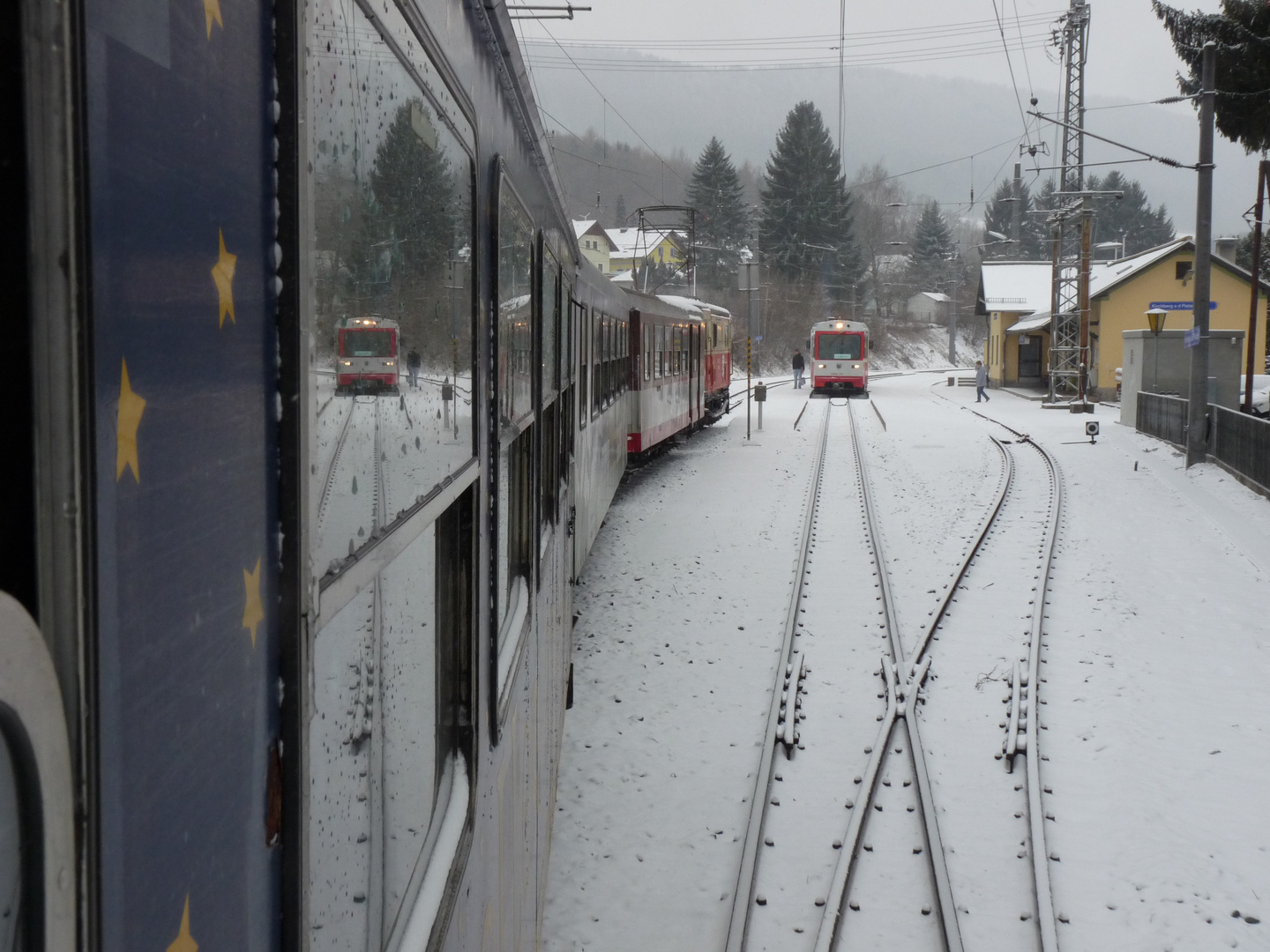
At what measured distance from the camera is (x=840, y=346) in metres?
36.5

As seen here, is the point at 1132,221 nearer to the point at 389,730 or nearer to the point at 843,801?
the point at 843,801

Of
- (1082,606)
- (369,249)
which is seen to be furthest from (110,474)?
(1082,606)

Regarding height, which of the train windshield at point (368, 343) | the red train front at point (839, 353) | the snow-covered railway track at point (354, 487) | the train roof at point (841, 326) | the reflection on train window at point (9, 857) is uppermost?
the train roof at point (841, 326)

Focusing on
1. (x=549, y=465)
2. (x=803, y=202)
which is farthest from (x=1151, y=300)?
(x=549, y=465)

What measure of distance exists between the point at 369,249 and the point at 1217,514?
46.1ft

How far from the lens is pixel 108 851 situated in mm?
714

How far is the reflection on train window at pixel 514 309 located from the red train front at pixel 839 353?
33297 millimetres

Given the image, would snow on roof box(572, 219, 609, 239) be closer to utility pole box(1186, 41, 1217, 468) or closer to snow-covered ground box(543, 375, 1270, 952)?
utility pole box(1186, 41, 1217, 468)

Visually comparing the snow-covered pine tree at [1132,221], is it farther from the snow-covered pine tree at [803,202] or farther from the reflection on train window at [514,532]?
the reflection on train window at [514,532]

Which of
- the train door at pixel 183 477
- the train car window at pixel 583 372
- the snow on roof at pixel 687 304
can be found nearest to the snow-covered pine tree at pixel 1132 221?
the snow on roof at pixel 687 304

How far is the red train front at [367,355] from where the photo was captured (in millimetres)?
1232

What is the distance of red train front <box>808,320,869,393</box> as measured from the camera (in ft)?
119

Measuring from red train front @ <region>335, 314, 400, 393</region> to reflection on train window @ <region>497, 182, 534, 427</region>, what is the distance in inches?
44.7

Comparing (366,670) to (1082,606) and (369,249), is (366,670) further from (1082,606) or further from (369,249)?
(1082,606)
